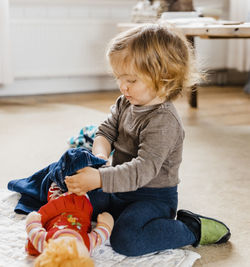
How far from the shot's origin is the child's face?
0.99 m

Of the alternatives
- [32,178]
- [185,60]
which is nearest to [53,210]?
[32,178]

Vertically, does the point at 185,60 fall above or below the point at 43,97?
above

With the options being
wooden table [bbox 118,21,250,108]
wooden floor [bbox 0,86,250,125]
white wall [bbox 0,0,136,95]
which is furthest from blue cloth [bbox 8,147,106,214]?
white wall [bbox 0,0,136,95]

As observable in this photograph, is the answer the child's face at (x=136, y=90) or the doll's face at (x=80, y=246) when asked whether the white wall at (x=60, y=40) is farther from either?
the doll's face at (x=80, y=246)

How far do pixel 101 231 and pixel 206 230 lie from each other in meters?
0.25

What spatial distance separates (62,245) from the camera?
0.80 m

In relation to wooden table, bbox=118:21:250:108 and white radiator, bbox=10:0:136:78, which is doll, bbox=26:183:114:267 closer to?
wooden table, bbox=118:21:250:108

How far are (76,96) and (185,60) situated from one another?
2.02 metres

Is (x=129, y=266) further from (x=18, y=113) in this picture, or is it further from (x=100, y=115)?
(x=18, y=113)

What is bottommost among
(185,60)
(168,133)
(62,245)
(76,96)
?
(76,96)

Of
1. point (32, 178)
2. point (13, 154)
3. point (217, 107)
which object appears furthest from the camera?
point (217, 107)

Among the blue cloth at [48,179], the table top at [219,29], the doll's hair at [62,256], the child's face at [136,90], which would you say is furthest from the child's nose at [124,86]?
the table top at [219,29]

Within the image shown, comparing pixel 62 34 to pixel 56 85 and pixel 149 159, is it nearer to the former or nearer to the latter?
pixel 56 85

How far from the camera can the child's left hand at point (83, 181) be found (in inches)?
36.8
